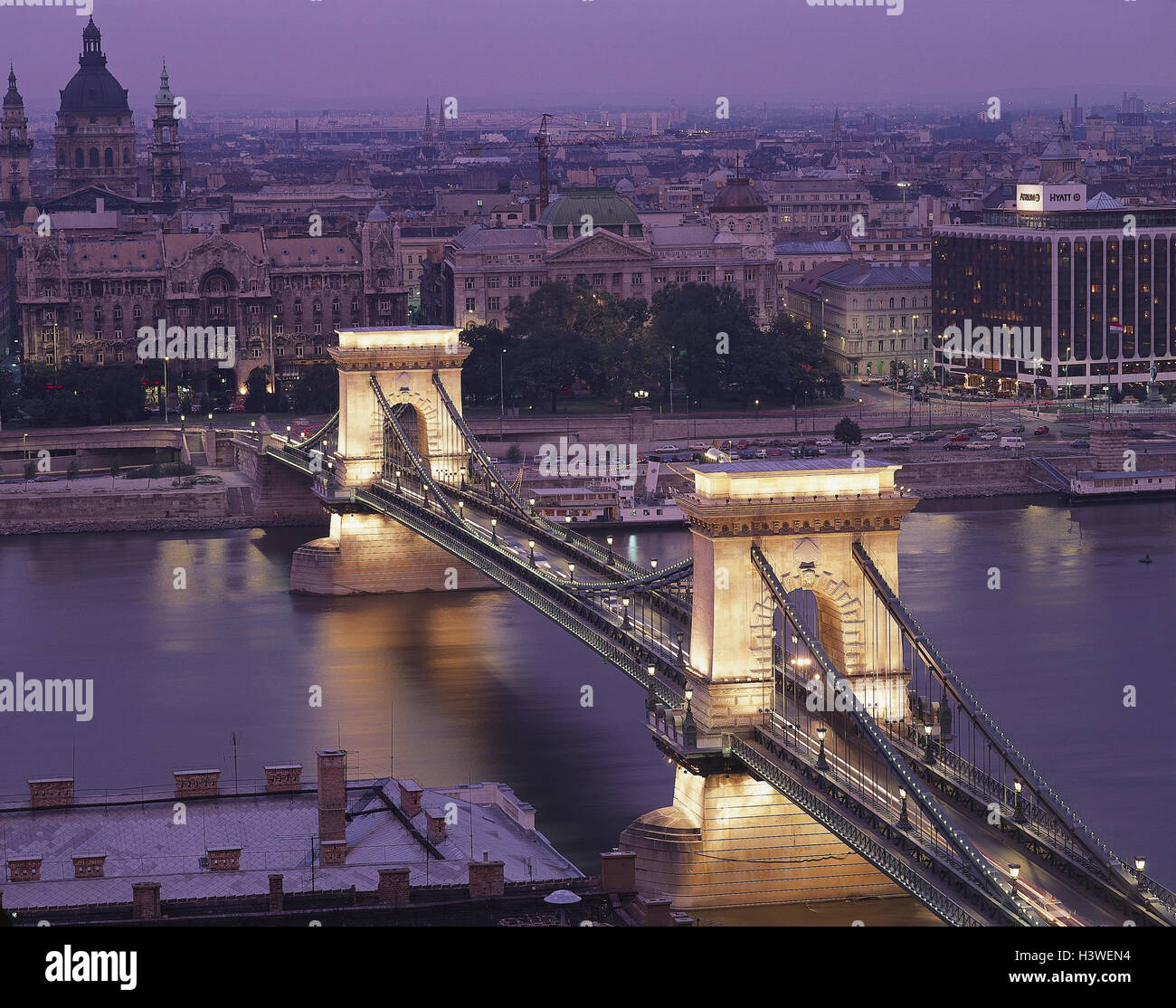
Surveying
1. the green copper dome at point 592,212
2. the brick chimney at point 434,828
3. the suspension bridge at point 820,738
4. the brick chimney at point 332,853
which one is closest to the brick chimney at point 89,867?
the brick chimney at point 332,853

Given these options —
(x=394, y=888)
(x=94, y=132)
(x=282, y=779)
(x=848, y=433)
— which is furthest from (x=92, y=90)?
(x=394, y=888)

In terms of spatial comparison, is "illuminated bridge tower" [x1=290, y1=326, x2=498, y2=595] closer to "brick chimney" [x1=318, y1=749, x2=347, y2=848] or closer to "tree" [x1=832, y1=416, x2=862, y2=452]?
"tree" [x1=832, y1=416, x2=862, y2=452]

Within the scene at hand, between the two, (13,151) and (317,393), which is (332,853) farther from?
(13,151)

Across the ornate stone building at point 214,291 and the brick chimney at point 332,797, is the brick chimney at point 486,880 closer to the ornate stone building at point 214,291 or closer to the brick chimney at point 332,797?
the brick chimney at point 332,797

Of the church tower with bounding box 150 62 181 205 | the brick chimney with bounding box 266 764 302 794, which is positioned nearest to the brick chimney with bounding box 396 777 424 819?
the brick chimney with bounding box 266 764 302 794
